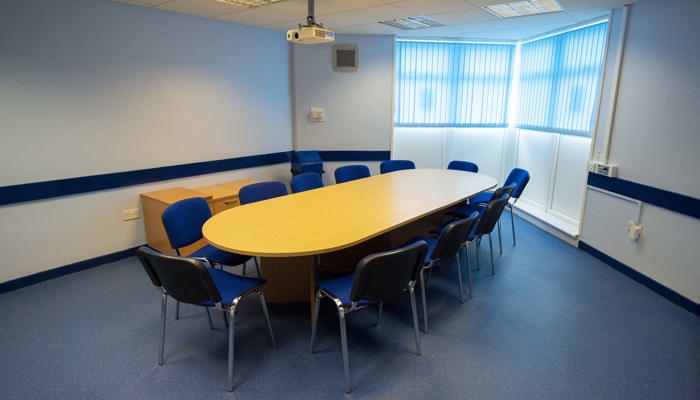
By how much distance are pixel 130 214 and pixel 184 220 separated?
1.56 meters

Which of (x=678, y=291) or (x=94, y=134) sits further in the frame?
(x=94, y=134)

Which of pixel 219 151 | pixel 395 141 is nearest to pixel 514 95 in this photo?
pixel 395 141

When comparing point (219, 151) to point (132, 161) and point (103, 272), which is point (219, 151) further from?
point (103, 272)

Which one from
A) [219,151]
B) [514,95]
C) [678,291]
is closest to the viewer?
[678,291]

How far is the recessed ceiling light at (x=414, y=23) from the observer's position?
187 inches

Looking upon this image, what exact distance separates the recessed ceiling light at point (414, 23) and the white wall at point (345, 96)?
0.70 meters

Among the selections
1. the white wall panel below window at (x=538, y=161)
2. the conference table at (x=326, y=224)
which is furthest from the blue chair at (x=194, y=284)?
the white wall panel below window at (x=538, y=161)

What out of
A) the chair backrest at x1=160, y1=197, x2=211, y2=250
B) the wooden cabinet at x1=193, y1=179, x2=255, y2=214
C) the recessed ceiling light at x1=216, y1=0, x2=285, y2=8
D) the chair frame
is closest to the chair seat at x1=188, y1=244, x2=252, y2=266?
the chair backrest at x1=160, y1=197, x2=211, y2=250

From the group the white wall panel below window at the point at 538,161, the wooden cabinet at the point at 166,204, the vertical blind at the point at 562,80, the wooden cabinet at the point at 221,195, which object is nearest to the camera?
the wooden cabinet at the point at 166,204

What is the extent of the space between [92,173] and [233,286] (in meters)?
2.44

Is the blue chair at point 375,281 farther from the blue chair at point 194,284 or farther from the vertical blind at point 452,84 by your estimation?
the vertical blind at point 452,84

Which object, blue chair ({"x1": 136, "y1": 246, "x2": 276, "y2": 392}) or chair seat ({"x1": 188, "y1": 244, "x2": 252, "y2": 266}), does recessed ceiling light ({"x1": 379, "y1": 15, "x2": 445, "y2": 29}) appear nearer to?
chair seat ({"x1": 188, "y1": 244, "x2": 252, "y2": 266})

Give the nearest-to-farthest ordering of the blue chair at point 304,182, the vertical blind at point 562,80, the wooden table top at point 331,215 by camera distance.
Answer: the wooden table top at point 331,215
the blue chair at point 304,182
the vertical blind at point 562,80

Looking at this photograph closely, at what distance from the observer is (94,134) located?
12.4 feet
